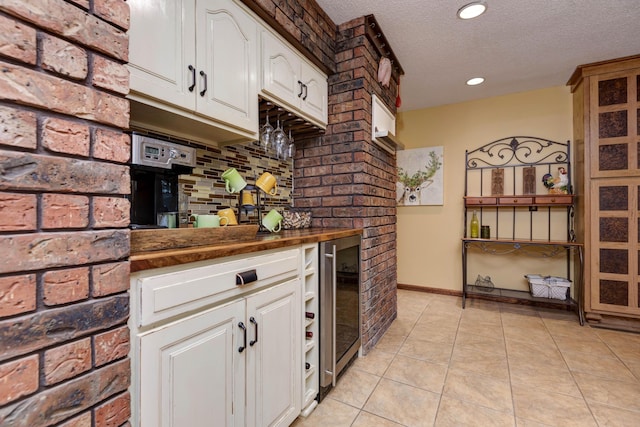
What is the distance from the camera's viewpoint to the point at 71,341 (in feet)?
1.96

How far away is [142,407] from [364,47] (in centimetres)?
228

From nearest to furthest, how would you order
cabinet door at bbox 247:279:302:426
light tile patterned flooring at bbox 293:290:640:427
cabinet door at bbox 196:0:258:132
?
cabinet door at bbox 247:279:302:426 < cabinet door at bbox 196:0:258:132 < light tile patterned flooring at bbox 293:290:640:427

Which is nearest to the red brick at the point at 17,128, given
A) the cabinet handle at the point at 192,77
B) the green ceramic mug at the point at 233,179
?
the cabinet handle at the point at 192,77

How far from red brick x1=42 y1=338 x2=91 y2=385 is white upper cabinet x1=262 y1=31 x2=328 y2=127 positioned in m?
1.35

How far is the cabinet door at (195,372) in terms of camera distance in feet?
2.57

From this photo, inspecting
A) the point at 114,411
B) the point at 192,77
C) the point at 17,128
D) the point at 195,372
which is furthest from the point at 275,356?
the point at 192,77

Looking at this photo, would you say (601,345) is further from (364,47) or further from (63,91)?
(63,91)

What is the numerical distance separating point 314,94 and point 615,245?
2.99 m

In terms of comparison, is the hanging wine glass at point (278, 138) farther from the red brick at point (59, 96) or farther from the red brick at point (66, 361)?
the red brick at point (66, 361)

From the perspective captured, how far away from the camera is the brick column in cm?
206

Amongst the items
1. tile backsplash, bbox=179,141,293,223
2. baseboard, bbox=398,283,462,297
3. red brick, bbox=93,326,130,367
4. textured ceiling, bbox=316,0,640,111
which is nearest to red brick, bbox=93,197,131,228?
red brick, bbox=93,326,130,367

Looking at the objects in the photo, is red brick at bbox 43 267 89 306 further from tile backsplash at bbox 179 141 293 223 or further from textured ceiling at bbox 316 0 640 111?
textured ceiling at bbox 316 0 640 111

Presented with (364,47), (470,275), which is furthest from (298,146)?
(470,275)

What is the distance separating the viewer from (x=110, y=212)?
661 mm
